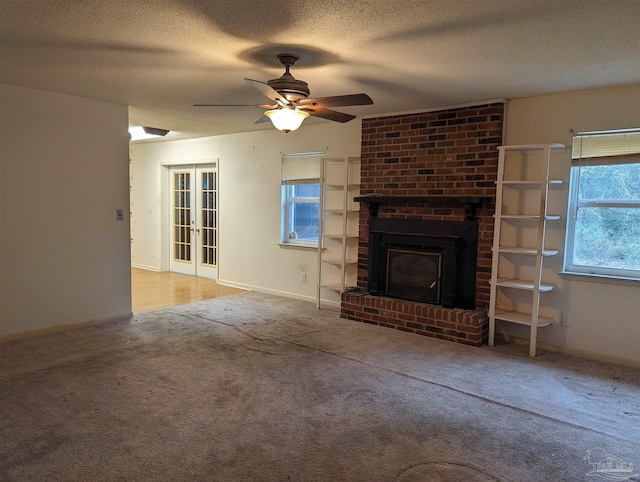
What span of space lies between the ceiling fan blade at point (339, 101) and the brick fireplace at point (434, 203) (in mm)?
1839

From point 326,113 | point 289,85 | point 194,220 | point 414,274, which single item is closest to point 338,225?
point 414,274

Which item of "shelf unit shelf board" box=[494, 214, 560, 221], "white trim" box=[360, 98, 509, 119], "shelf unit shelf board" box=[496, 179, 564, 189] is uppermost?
"white trim" box=[360, 98, 509, 119]

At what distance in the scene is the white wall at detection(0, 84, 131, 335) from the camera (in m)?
4.02

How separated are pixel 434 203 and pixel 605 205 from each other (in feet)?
4.85

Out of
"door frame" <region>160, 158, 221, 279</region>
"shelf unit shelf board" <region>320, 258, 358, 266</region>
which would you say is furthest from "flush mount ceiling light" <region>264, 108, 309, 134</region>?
"door frame" <region>160, 158, 221, 279</region>

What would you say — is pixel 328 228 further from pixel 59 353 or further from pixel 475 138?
pixel 59 353

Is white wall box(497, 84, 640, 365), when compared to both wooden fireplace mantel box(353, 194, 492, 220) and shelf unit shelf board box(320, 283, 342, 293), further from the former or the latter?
shelf unit shelf board box(320, 283, 342, 293)

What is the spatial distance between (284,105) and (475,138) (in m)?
2.20

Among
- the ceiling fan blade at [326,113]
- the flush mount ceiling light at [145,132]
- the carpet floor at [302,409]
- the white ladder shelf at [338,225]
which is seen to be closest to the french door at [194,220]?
the flush mount ceiling light at [145,132]

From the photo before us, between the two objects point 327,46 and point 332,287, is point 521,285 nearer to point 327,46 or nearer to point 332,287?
point 332,287

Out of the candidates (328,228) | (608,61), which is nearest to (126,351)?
(328,228)

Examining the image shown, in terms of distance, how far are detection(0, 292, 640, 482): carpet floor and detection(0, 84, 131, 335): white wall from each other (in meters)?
0.40

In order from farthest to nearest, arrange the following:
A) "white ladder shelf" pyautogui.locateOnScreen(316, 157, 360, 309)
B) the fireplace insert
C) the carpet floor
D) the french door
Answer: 1. the french door
2. "white ladder shelf" pyautogui.locateOnScreen(316, 157, 360, 309)
3. the fireplace insert
4. the carpet floor

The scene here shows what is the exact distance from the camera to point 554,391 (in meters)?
3.22
